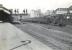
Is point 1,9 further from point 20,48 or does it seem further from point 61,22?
point 20,48

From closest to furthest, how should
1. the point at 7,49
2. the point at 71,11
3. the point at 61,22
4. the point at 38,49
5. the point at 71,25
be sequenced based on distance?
1. the point at 7,49
2. the point at 38,49
3. the point at 71,11
4. the point at 71,25
5. the point at 61,22

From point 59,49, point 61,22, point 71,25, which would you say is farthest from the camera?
point 61,22

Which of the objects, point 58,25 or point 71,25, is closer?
point 71,25

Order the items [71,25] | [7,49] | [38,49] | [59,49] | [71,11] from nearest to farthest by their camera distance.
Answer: [7,49] < [38,49] < [59,49] < [71,11] < [71,25]

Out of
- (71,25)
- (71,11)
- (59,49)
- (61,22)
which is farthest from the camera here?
(61,22)

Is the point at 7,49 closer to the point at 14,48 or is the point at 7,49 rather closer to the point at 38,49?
the point at 14,48

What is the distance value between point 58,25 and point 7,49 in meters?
27.1

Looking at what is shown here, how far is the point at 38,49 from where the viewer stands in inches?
146

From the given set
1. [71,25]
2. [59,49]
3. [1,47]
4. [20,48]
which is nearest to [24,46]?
[20,48]

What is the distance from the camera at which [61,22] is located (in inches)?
1144

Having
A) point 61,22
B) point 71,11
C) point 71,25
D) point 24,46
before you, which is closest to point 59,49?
point 24,46

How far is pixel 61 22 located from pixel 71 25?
2431 millimetres

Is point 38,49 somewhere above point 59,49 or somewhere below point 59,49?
above

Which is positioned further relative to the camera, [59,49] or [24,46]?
[59,49]
